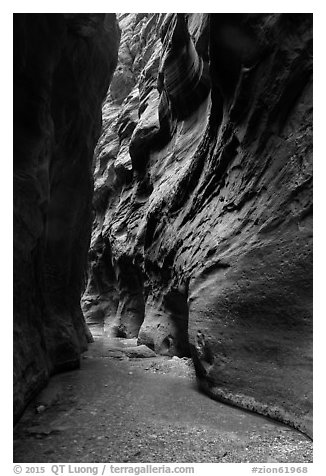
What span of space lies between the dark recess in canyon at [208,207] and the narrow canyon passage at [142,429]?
0.30 m

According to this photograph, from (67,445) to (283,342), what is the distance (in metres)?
2.90

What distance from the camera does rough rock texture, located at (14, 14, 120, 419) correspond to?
14.4 ft

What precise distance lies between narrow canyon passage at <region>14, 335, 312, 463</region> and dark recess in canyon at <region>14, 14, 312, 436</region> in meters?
0.30

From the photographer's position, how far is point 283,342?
14.3ft

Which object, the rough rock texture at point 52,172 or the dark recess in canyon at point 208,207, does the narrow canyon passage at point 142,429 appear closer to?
the dark recess in canyon at point 208,207

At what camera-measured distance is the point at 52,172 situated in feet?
22.5

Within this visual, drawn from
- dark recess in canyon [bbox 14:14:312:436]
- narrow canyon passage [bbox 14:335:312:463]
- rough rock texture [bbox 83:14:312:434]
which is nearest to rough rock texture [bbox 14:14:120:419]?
dark recess in canyon [bbox 14:14:312:436]

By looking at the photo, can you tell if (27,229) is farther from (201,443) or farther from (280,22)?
(280,22)

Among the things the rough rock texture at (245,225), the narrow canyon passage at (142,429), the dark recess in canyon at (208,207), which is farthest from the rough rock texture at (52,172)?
the rough rock texture at (245,225)

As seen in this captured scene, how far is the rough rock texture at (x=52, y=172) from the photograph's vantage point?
4.39 metres

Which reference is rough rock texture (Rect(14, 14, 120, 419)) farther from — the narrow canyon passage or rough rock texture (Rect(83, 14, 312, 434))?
rough rock texture (Rect(83, 14, 312, 434))

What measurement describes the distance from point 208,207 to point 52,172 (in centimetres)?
349

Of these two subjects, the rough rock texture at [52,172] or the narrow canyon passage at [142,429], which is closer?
the narrow canyon passage at [142,429]

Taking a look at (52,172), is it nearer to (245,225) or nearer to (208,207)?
(208,207)
